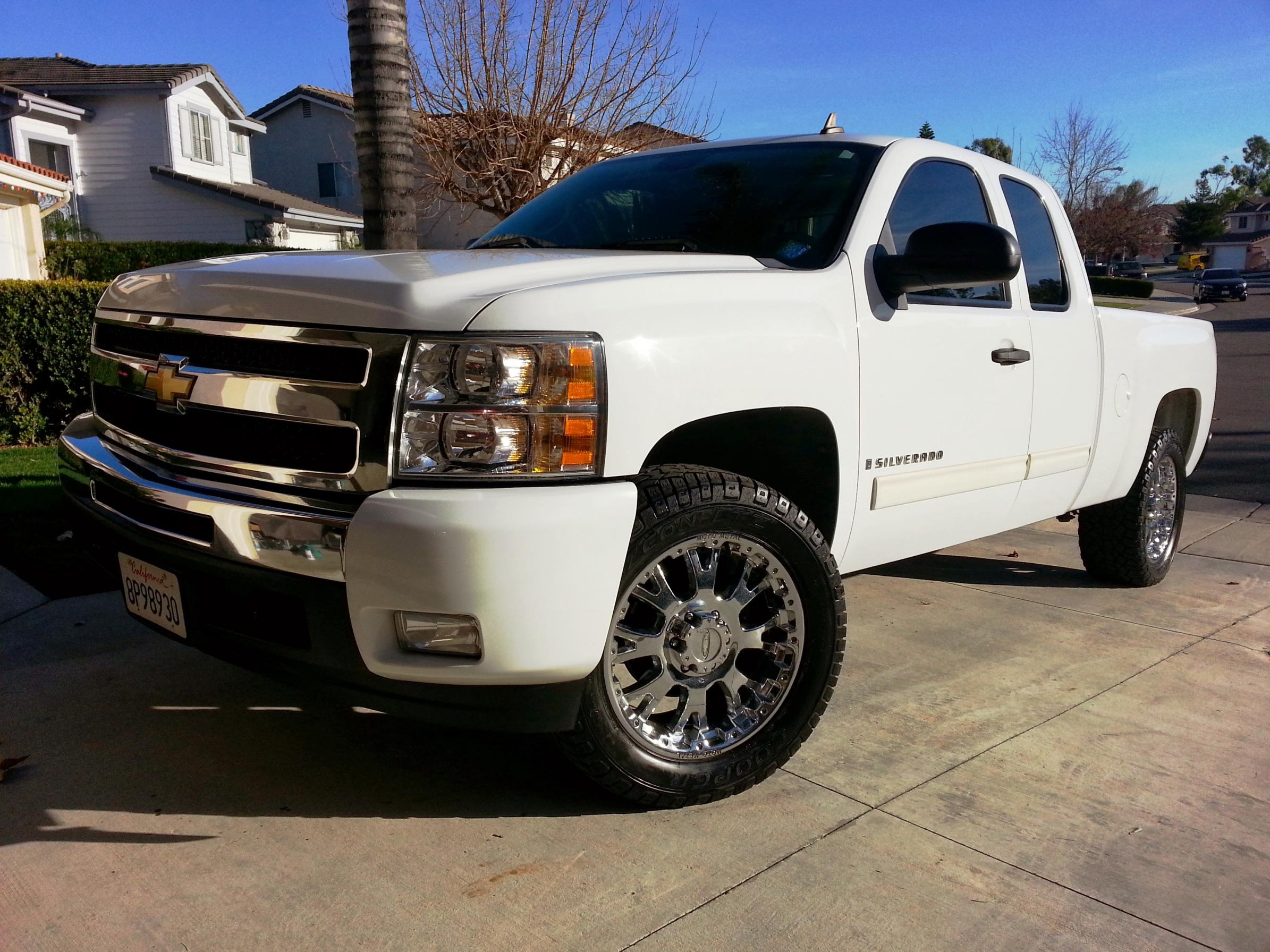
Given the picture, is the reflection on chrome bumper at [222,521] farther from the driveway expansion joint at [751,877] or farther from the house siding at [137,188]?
the house siding at [137,188]

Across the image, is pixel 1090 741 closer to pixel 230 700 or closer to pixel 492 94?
pixel 230 700

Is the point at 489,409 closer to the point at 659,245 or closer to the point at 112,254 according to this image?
the point at 659,245

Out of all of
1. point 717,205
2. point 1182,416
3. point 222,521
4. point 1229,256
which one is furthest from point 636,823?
point 1229,256

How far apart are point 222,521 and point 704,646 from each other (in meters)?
1.31

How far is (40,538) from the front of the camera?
19.0 ft

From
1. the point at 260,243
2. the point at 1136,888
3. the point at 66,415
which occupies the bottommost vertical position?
the point at 1136,888

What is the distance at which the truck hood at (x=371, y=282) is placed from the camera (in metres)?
2.52

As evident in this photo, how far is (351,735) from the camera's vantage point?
11.5 feet

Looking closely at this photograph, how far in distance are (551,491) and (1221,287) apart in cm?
5226

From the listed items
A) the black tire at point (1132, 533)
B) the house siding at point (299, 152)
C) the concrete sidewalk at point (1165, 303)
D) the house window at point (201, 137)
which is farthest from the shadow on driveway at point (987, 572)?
the house siding at point (299, 152)

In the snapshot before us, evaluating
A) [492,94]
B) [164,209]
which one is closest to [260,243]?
[164,209]

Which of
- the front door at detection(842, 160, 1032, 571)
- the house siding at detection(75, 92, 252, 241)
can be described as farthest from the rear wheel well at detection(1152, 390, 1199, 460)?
the house siding at detection(75, 92, 252, 241)

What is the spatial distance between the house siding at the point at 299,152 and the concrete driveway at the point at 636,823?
3596 cm

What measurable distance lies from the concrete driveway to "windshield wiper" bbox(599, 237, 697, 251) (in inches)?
66.1
